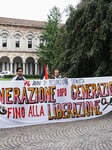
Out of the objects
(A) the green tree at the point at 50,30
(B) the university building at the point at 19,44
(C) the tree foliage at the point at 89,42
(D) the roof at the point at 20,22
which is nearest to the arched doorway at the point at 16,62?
(B) the university building at the point at 19,44

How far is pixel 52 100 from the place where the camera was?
5.89 m

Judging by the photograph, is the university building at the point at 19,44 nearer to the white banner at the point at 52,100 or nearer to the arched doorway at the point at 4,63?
the arched doorway at the point at 4,63

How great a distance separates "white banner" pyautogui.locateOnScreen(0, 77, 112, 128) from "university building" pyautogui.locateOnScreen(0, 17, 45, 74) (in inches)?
1425

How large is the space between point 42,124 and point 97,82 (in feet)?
7.20

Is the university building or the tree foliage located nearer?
the tree foliage

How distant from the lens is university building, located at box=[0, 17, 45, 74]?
134ft

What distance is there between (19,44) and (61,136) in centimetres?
3926

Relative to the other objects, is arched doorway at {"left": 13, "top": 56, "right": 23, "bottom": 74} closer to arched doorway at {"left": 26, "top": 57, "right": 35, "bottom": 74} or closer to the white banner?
arched doorway at {"left": 26, "top": 57, "right": 35, "bottom": 74}

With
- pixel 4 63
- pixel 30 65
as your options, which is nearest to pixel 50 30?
pixel 30 65

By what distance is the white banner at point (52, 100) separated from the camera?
17.5ft

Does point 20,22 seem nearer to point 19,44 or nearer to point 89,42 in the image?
point 19,44

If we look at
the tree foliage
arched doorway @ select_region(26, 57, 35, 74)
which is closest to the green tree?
arched doorway @ select_region(26, 57, 35, 74)

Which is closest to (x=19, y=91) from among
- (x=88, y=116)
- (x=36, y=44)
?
(x=88, y=116)

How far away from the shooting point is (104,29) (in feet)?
23.4
